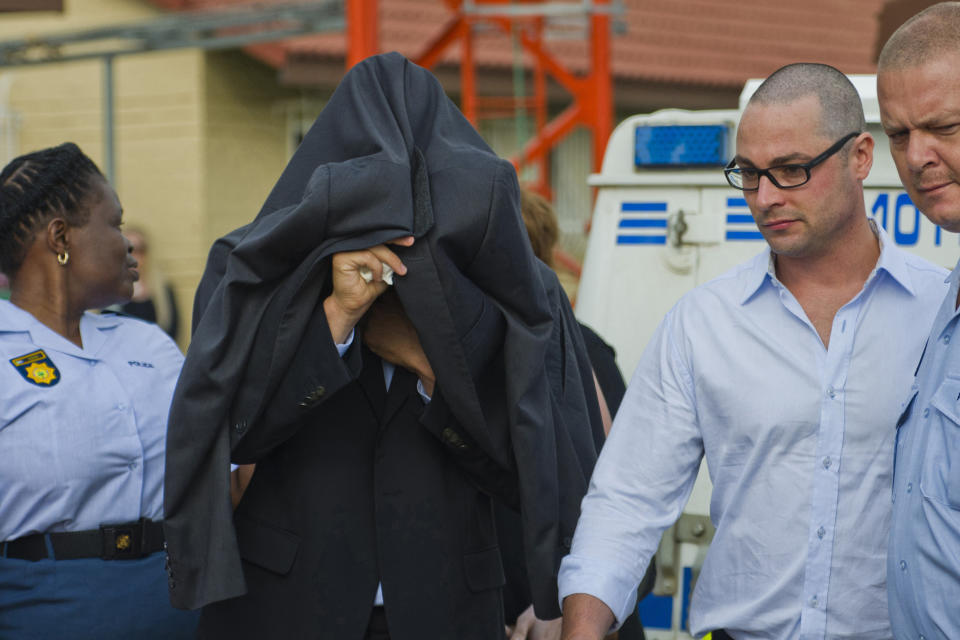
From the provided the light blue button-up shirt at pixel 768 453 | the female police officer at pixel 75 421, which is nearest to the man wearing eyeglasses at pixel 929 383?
the light blue button-up shirt at pixel 768 453

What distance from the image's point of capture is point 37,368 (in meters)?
2.78

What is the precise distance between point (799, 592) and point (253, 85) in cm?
904

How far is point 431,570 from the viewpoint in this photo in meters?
2.46

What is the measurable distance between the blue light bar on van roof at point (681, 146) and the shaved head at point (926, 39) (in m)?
1.59

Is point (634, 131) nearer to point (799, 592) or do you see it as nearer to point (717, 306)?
point (717, 306)

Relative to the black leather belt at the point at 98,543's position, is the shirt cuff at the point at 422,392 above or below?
above

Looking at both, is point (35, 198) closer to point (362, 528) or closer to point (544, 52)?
point (362, 528)

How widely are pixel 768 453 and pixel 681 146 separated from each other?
1647mm

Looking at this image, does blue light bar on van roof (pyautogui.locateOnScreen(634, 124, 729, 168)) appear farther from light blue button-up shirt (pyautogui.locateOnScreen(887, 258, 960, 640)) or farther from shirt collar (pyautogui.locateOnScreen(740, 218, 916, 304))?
light blue button-up shirt (pyautogui.locateOnScreen(887, 258, 960, 640))

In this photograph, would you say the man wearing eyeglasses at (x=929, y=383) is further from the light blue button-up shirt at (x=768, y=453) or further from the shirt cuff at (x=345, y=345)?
the shirt cuff at (x=345, y=345)

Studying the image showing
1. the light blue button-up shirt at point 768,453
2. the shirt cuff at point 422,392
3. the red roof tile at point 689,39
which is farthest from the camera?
the red roof tile at point 689,39

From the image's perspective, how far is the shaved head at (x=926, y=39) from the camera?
2041 millimetres

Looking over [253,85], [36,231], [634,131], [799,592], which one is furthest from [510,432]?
[253,85]

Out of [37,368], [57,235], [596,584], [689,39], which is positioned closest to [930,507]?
[596,584]
